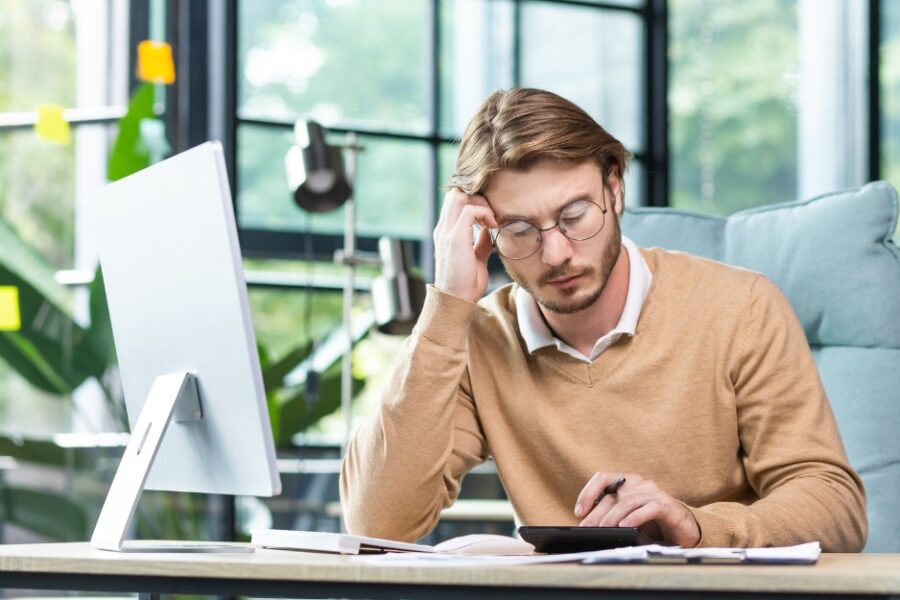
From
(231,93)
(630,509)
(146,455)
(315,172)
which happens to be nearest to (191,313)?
(146,455)

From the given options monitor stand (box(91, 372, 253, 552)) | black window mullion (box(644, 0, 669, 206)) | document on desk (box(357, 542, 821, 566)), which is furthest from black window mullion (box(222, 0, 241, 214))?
document on desk (box(357, 542, 821, 566))

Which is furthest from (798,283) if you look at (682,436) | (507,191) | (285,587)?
(285,587)

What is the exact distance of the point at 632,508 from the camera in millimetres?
1216

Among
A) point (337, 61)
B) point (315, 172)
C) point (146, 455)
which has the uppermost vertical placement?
point (337, 61)

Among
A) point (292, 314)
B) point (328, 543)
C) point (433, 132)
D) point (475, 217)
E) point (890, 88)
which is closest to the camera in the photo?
point (328, 543)

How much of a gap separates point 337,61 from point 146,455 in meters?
2.72

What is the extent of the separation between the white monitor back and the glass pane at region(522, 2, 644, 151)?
9.51 feet

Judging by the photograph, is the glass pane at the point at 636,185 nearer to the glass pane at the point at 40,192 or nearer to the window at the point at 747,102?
the window at the point at 747,102

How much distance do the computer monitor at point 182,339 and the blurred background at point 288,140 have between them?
1581 millimetres

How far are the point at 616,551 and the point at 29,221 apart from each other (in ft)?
8.86

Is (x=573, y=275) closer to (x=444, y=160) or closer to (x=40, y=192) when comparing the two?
(x=40, y=192)

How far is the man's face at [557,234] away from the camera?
1509 mm

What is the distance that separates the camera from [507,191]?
154 centimetres

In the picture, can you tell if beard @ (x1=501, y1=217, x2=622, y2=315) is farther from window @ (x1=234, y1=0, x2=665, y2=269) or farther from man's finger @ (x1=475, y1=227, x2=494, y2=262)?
window @ (x1=234, y1=0, x2=665, y2=269)
